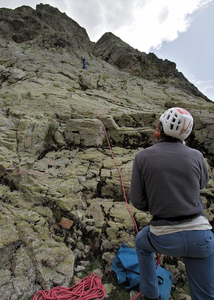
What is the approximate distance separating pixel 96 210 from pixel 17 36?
98.0 ft

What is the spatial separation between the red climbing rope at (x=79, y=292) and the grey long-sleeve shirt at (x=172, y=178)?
207 centimetres

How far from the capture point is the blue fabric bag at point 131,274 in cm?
272

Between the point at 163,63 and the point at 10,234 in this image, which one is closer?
the point at 10,234

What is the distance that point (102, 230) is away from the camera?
148 inches

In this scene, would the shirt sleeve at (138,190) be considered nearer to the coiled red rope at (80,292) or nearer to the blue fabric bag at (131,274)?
the coiled red rope at (80,292)

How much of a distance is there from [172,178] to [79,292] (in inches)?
106

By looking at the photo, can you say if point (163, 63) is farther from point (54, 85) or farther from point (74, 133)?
point (74, 133)

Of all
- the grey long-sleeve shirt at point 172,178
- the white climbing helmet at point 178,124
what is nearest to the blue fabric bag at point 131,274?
the grey long-sleeve shirt at point 172,178

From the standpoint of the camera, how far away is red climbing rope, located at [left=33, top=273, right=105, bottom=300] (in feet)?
8.23

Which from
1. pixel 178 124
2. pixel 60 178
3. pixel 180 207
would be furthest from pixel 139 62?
pixel 180 207

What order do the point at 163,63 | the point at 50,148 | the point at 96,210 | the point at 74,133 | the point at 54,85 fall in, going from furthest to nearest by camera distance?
the point at 163,63 → the point at 54,85 → the point at 74,133 → the point at 50,148 → the point at 96,210

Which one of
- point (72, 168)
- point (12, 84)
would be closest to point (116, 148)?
point (72, 168)

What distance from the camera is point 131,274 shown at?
2.88 m

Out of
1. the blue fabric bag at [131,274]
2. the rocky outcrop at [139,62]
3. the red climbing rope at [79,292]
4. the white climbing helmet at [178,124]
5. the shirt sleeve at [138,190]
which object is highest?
the rocky outcrop at [139,62]
